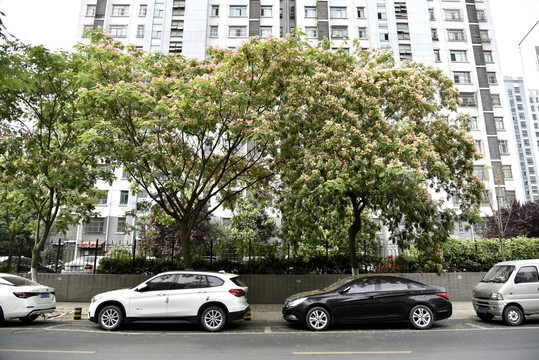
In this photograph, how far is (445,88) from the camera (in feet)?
39.7

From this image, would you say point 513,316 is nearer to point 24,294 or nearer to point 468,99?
point 24,294

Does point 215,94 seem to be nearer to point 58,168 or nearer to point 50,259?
point 58,168

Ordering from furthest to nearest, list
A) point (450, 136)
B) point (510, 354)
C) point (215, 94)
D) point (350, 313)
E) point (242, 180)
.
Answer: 1. point (242, 180)
2. point (450, 136)
3. point (215, 94)
4. point (350, 313)
5. point (510, 354)

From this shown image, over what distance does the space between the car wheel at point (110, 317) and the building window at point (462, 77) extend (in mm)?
42948

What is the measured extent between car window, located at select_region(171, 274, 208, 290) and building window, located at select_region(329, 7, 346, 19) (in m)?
38.4

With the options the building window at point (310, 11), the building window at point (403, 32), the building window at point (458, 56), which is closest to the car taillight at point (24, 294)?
the building window at point (310, 11)

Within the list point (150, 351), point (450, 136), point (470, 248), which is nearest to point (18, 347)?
point (150, 351)

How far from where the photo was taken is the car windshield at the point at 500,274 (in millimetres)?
10100

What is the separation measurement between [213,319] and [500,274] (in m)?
8.66

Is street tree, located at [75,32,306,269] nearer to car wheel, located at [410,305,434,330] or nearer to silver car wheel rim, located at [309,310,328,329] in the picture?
silver car wheel rim, located at [309,310,328,329]

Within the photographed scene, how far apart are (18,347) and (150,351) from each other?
2.90 meters

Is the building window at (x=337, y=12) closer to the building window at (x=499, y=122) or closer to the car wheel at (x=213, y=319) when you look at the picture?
the building window at (x=499, y=122)

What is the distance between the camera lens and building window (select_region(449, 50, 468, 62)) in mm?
40656

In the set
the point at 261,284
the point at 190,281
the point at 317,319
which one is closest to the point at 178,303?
the point at 190,281
